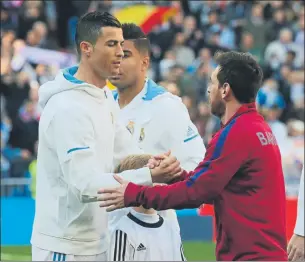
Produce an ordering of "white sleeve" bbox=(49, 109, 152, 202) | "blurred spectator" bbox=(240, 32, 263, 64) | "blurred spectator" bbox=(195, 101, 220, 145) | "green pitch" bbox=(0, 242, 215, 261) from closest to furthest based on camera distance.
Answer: "white sleeve" bbox=(49, 109, 152, 202) → "green pitch" bbox=(0, 242, 215, 261) → "blurred spectator" bbox=(195, 101, 220, 145) → "blurred spectator" bbox=(240, 32, 263, 64)

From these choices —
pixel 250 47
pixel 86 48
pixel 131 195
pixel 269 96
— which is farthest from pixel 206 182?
pixel 250 47

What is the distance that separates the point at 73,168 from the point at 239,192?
0.98 metres

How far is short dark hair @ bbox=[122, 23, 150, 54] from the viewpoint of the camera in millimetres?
7793

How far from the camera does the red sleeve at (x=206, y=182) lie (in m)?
5.45

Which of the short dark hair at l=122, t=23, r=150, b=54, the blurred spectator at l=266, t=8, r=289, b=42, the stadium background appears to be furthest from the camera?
the blurred spectator at l=266, t=8, r=289, b=42

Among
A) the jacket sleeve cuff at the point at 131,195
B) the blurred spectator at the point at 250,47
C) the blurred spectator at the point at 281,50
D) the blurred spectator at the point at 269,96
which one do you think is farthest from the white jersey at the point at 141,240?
the blurred spectator at the point at 250,47

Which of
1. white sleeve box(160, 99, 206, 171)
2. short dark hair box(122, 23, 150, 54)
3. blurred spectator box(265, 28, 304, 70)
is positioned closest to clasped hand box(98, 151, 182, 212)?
white sleeve box(160, 99, 206, 171)

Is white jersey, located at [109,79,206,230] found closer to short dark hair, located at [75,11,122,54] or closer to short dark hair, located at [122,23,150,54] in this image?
short dark hair, located at [122,23,150,54]

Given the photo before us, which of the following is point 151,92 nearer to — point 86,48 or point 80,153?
point 86,48

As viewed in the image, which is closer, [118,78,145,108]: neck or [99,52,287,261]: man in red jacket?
[99,52,287,261]: man in red jacket

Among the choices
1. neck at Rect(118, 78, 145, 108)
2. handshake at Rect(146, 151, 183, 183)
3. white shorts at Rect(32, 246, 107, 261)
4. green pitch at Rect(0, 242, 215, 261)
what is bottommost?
green pitch at Rect(0, 242, 215, 261)

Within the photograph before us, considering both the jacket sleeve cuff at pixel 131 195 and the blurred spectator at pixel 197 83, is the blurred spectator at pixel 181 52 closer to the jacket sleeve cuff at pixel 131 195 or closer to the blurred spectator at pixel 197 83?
the blurred spectator at pixel 197 83

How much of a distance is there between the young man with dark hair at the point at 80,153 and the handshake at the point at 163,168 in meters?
0.01

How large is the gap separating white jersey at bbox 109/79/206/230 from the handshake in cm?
125
